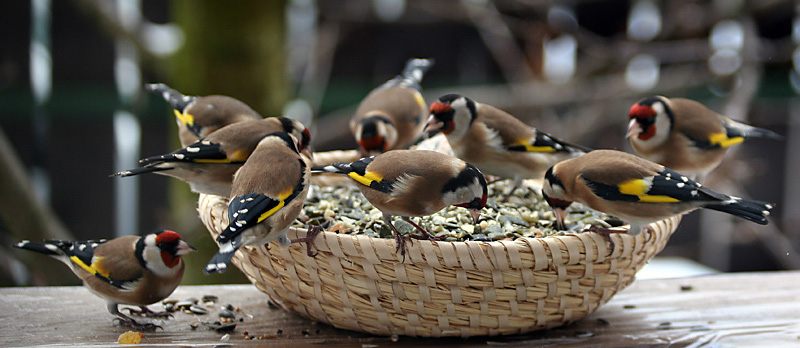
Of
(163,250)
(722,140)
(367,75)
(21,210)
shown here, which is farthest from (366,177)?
(367,75)

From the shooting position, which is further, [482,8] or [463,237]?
[482,8]

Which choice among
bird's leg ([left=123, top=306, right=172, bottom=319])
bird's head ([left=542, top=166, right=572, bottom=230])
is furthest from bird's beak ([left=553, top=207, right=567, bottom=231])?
bird's leg ([left=123, top=306, right=172, bottom=319])

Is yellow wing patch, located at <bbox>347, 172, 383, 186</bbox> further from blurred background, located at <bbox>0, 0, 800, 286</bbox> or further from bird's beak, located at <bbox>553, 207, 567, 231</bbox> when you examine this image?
blurred background, located at <bbox>0, 0, 800, 286</bbox>

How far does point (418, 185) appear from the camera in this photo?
1655 mm

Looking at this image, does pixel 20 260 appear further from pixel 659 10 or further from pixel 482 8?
pixel 659 10

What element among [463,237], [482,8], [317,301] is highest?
[482,8]

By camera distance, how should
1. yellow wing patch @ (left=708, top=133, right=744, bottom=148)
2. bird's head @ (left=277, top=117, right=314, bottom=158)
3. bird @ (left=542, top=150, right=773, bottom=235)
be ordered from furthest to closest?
1. yellow wing patch @ (left=708, top=133, right=744, bottom=148)
2. bird's head @ (left=277, top=117, right=314, bottom=158)
3. bird @ (left=542, top=150, right=773, bottom=235)

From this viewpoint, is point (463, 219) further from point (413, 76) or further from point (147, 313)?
point (413, 76)

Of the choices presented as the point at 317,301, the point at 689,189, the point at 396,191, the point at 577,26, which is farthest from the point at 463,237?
the point at 577,26

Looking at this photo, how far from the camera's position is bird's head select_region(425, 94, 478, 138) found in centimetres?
216

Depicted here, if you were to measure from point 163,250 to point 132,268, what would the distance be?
87 millimetres

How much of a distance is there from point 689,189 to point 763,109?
336 centimetres

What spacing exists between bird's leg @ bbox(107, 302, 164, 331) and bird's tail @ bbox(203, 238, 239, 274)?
421 millimetres

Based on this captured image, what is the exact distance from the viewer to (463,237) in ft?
5.69
